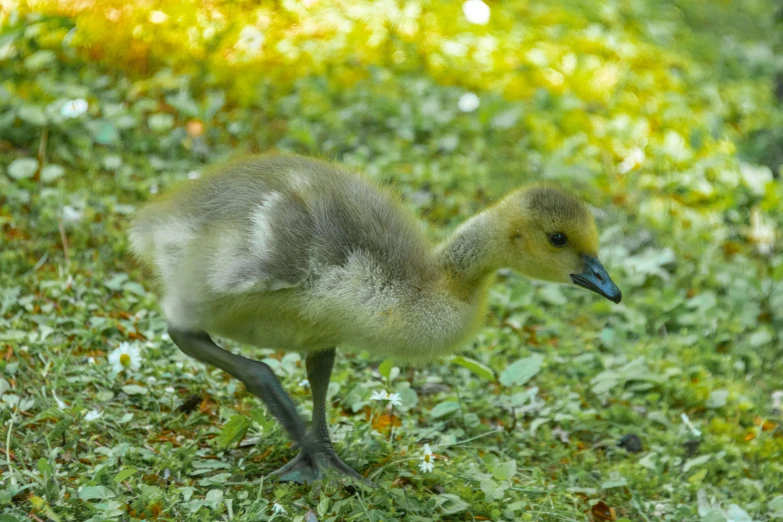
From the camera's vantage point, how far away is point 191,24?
548cm

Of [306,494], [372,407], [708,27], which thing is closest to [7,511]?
[306,494]

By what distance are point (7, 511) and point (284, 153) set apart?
1.45m

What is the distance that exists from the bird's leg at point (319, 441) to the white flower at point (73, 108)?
2193 mm

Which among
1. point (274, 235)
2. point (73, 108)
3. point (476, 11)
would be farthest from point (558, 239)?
point (476, 11)

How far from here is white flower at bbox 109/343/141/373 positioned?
10.7 feet

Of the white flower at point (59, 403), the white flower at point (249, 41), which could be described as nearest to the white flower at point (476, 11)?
the white flower at point (249, 41)

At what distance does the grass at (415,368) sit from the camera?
2.88m

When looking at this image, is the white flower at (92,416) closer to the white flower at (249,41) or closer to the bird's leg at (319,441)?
the bird's leg at (319,441)

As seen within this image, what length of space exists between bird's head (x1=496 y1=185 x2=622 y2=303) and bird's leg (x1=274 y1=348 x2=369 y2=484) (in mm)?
691

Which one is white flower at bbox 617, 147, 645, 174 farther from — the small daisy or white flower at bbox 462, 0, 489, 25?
the small daisy

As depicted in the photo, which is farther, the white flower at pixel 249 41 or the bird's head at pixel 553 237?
the white flower at pixel 249 41

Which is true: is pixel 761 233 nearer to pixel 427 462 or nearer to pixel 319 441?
pixel 427 462

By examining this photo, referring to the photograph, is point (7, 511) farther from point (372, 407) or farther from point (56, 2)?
point (56, 2)

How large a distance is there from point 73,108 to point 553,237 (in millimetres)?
2740
